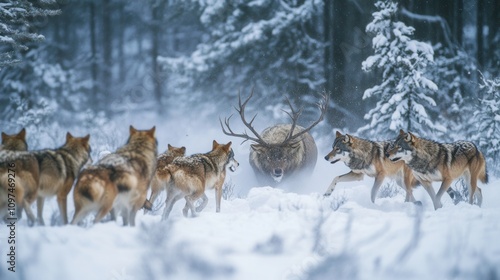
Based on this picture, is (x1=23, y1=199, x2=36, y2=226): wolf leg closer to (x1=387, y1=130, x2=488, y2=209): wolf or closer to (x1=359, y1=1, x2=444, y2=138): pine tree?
(x1=387, y1=130, x2=488, y2=209): wolf

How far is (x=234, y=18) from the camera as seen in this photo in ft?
49.2

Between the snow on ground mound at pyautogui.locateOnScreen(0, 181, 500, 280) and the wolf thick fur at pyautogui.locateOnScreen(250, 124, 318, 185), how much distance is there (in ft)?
14.0

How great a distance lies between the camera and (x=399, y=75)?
10844 millimetres

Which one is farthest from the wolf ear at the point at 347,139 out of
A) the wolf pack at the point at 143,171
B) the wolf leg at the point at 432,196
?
the wolf leg at the point at 432,196

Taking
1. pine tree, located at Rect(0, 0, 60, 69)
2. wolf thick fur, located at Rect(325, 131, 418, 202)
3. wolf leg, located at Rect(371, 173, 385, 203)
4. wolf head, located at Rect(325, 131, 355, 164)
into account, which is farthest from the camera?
wolf head, located at Rect(325, 131, 355, 164)

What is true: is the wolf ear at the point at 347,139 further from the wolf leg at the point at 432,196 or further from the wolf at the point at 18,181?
the wolf at the point at 18,181

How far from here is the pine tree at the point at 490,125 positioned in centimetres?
844

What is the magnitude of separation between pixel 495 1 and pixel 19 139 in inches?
310

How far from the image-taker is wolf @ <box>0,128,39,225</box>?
3.90m

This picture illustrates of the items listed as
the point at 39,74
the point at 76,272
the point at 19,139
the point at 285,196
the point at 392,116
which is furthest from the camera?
the point at 39,74

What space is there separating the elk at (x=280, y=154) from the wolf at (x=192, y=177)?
254 cm

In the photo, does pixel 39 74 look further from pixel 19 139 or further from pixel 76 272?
pixel 76 272

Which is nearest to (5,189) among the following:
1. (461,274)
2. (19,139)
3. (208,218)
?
(19,139)

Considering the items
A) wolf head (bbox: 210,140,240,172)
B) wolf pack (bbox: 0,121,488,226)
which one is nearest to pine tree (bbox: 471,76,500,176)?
wolf pack (bbox: 0,121,488,226)
